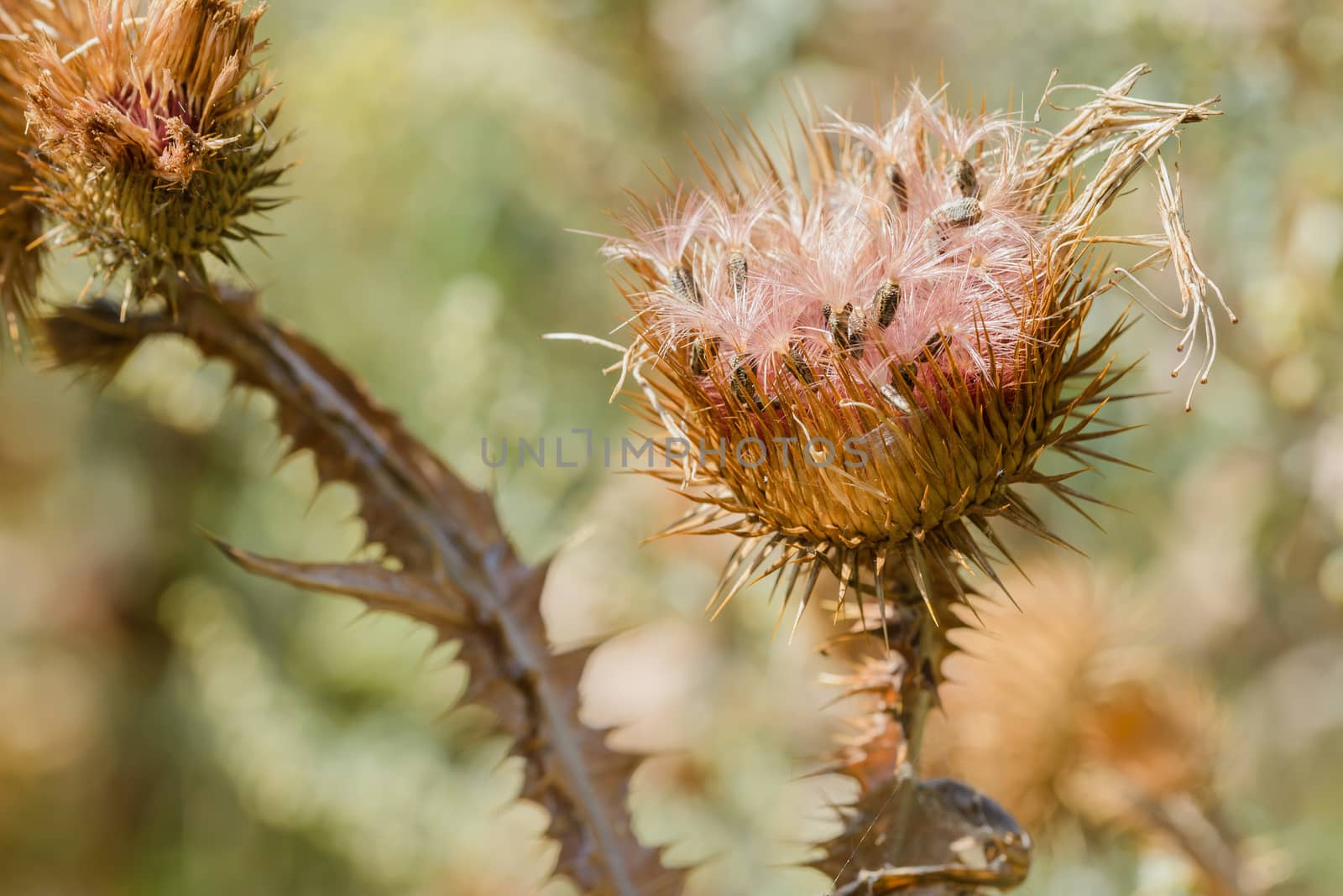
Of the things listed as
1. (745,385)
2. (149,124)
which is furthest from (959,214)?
(149,124)

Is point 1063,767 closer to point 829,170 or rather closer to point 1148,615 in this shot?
point 1148,615

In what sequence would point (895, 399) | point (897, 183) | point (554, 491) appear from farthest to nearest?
point (554, 491) < point (897, 183) < point (895, 399)

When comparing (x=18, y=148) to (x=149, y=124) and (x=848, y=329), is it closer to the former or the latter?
(x=149, y=124)

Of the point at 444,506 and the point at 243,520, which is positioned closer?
the point at 444,506

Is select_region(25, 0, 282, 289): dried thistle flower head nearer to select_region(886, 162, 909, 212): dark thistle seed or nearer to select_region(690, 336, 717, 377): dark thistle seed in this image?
select_region(690, 336, 717, 377): dark thistle seed

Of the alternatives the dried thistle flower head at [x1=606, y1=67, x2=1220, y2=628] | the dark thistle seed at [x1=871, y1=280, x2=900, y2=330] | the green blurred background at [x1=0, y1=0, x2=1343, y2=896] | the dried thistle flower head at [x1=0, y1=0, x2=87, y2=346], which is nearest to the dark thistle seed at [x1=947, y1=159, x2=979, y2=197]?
the dried thistle flower head at [x1=606, y1=67, x2=1220, y2=628]

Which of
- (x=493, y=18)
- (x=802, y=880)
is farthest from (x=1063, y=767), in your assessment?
(x=493, y=18)
